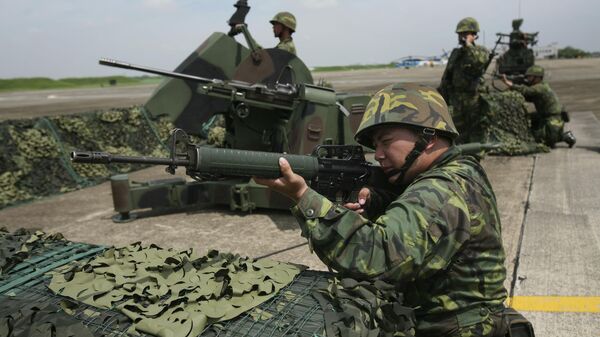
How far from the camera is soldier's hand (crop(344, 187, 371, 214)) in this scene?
106 inches

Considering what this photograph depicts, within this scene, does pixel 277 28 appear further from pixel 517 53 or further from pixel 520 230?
pixel 517 53

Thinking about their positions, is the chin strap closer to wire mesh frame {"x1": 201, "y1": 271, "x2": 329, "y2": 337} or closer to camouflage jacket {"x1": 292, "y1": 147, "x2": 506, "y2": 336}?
camouflage jacket {"x1": 292, "y1": 147, "x2": 506, "y2": 336}

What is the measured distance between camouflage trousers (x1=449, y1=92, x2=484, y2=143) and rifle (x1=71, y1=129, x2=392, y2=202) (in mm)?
7897

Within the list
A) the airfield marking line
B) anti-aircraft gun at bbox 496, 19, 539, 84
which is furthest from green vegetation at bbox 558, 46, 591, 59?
the airfield marking line

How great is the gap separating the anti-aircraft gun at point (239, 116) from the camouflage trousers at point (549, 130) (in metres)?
5.96

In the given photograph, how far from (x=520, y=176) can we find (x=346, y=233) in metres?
7.72

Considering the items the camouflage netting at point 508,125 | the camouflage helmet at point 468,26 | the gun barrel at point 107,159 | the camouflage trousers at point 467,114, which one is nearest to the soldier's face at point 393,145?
the gun barrel at point 107,159

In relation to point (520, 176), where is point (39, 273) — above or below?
above

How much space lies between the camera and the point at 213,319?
195 cm

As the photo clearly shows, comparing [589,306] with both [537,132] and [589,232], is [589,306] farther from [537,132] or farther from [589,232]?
[537,132]

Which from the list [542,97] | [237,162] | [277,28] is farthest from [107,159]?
[542,97]

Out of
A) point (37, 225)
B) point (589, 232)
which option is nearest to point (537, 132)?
point (589, 232)

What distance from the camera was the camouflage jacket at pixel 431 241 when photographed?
188 centimetres

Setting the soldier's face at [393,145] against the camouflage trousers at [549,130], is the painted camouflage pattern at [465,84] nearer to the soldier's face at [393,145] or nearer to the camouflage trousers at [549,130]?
the camouflage trousers at [549,130]
